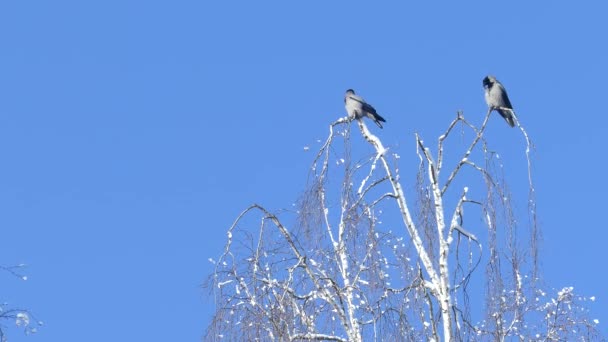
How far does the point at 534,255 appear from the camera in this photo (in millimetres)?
→ 5453

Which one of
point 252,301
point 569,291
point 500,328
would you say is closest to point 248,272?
point 252,301

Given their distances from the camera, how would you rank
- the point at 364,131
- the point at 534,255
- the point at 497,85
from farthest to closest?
the point at 497,85, the point at 364,131, the point at 534,255

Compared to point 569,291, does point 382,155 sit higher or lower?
higher

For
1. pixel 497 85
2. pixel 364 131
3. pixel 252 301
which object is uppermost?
pixel 497 85

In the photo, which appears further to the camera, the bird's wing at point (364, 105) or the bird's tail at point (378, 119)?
the bird's tail at point (378, 119)

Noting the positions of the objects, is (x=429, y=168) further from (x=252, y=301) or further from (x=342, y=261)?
(x=252, y=301)

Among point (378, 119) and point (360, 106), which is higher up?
point (378, 119)

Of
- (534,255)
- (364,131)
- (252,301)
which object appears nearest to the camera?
(534,255)

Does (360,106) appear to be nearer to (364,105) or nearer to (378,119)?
(364,105)

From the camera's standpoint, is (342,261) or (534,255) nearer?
(534,255)

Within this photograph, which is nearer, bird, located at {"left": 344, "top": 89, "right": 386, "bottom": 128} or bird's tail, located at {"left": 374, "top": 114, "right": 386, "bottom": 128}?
bird, located at {"left": 344, "top": 89, "right": 386, "bottom": 128}

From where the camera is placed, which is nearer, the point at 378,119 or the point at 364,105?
the point at 364,105

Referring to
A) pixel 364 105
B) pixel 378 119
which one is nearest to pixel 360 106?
pixel 364 105

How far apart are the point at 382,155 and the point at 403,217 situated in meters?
0.36
